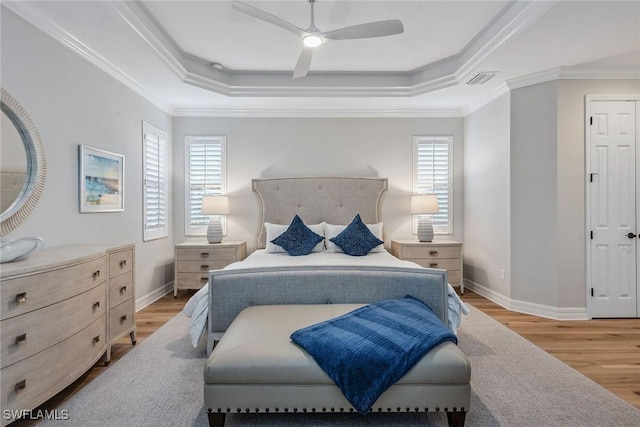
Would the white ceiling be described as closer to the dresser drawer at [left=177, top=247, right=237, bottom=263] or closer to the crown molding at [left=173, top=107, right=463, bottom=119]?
the crown molding at [left=173, top=107, right=463, bottom=119]

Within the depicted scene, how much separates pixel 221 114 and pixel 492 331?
14.6ft

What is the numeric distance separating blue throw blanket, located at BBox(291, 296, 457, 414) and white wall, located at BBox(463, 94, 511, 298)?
2.69 metres

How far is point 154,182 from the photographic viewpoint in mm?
4477

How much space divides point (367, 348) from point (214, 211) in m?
3.46

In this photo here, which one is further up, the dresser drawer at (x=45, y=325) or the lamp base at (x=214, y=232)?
the lamp base at (x=214, y=232)

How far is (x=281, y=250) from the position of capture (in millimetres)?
4156

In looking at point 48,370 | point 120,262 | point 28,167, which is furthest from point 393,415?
point 28,167

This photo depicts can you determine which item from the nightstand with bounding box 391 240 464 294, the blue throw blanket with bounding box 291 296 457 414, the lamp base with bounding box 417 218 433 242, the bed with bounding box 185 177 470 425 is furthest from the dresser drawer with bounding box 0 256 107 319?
the lamp base with bounding box 417 218 433 242

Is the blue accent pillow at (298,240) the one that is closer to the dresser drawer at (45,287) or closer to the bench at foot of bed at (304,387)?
the dresser drawer at (45,287)

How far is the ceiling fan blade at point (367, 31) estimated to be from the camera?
8.30ft

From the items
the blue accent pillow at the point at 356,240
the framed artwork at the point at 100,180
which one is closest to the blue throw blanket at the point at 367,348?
the blue accent pillow at the point at 356,240

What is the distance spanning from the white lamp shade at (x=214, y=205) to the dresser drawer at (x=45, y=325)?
2.32 meters

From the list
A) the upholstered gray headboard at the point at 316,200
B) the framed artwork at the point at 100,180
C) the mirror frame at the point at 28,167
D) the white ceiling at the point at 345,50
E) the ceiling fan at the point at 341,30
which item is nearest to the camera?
the mirror frame at the point at 28,167

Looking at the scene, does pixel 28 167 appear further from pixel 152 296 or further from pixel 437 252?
pixel 437 252
